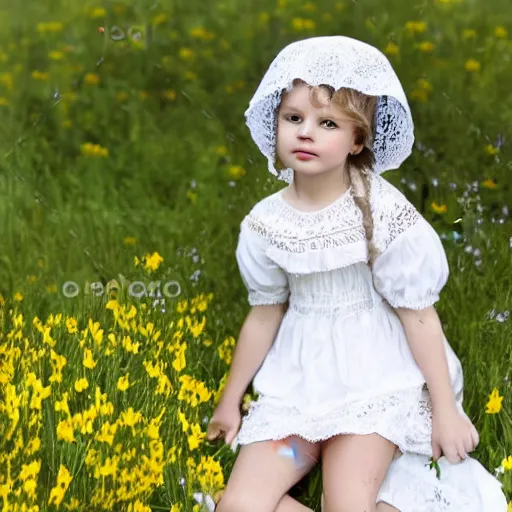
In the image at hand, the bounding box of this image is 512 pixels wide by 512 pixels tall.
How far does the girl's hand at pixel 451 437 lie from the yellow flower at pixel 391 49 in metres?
1.97

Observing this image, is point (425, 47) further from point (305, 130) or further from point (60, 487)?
point (60, 487)

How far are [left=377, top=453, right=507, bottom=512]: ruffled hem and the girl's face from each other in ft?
2.83

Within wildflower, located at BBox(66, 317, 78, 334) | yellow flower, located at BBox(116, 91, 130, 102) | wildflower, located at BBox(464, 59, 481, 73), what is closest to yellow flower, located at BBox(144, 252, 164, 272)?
wildflower, located at BBox(66, 317, 78, 334)

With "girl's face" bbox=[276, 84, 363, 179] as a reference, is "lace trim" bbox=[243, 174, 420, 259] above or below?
below

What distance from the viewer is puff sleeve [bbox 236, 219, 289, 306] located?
2.73m

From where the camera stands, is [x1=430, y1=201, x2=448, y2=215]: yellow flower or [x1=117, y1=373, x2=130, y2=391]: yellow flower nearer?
[x1=117, y1=373, x2=130, y2=391]: yellow flower

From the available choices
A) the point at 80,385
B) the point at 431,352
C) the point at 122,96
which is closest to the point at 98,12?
the point at 122,96

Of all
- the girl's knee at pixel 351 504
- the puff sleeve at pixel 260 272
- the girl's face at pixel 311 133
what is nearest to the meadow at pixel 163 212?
the girl's knee at pixel 351 504

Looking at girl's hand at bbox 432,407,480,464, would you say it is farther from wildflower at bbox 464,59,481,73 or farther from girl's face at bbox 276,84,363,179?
wildflower at bbox 464,59,481,73

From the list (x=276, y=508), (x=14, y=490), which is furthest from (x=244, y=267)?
Answer: (x=14, y=490)

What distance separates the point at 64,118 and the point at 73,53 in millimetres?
305

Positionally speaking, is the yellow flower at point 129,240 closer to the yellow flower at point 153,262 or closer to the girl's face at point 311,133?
the yellow flower at point 153,262

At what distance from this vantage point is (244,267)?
2.78m

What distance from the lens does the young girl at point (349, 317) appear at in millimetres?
2484
